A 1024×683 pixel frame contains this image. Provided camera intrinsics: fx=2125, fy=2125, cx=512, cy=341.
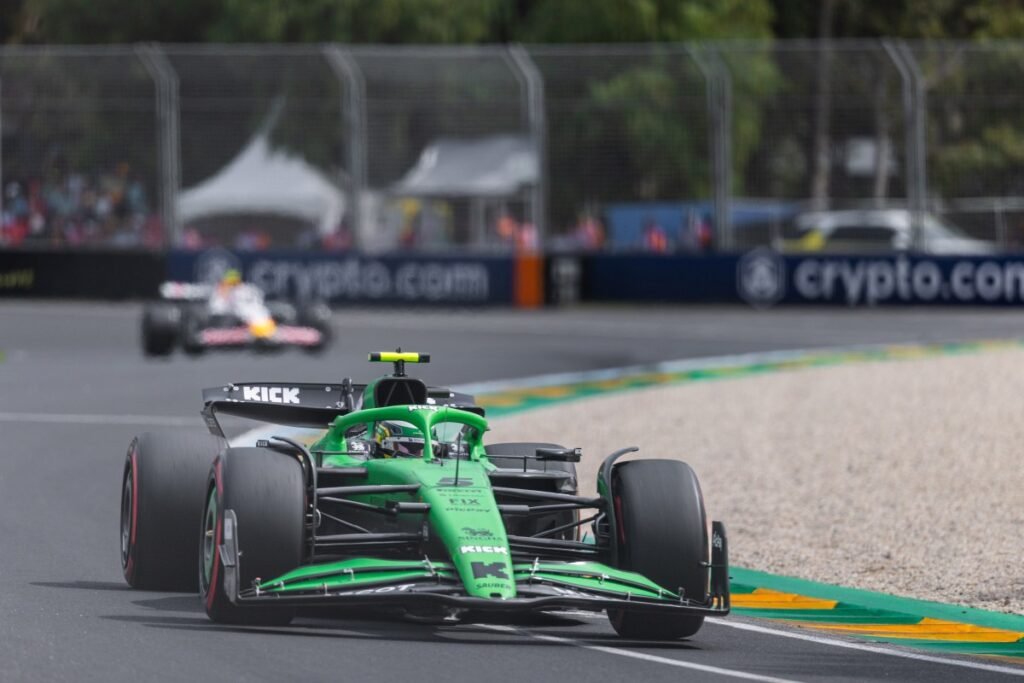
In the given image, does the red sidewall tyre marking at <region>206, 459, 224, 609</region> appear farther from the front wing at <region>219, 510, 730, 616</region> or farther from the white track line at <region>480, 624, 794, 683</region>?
the white track line at <region>480, 624, 794, 683</region>

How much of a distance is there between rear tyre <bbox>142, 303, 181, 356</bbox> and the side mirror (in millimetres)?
14705

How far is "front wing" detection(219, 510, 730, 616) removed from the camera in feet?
25.1

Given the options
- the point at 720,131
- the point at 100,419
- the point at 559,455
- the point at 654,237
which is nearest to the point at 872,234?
the point at 720,131

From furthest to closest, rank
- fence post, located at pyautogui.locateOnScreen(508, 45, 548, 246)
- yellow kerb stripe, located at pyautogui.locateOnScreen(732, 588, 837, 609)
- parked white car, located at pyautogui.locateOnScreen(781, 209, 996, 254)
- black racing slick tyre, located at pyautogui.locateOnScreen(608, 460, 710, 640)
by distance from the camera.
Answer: fence post, located at pyautogui.locateOnScreen(508, 45, 548, 246) → parked white car, located at pyautogui.locateOnScreen(781, 209, 996, 254) → yellow kerb stripe, located at pyautogui.locateOnScreen(732, 588, 837, 609) → black racing slick tyre, located at pyautogui.locateOnScreen(608, 460, 710, 640)

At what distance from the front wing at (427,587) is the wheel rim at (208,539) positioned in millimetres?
454

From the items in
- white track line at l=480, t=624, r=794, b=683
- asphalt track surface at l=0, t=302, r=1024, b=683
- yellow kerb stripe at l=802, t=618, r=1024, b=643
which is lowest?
yellow kerb stripe at l=802, t=618, r=1024, b=643

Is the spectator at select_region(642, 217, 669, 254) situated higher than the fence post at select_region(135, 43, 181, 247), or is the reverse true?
the fence post at select_region(135, 43, 181, 247)

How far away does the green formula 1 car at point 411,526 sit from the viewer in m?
7.81

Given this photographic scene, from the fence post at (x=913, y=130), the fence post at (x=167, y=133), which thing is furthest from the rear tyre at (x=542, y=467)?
the fence post at (x=167, y=133)

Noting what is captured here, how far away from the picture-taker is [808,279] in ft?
102

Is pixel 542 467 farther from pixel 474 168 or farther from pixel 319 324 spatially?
pixel 474 168

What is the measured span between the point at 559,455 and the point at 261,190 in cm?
2547

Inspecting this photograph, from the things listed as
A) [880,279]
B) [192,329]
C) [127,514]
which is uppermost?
[880,279]

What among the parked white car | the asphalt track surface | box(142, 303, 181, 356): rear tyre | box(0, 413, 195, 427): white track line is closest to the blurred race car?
box(142, 303, 181, 356): rear tyre
